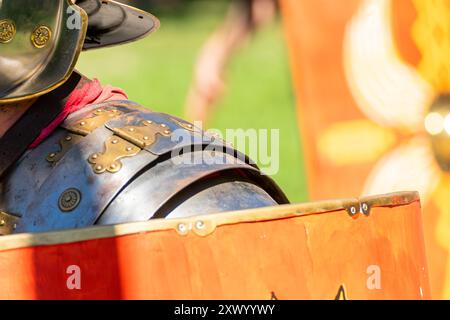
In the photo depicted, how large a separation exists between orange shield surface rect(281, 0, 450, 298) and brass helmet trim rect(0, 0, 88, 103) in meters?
1.69

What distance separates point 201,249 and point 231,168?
0.30 meters

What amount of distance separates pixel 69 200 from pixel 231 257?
0.34 metres

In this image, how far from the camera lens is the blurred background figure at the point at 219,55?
22.9 feet

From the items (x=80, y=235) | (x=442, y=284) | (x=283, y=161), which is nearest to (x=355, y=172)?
(x=442, y=284)

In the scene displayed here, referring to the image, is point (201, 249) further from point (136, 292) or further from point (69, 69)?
point (69, 69)

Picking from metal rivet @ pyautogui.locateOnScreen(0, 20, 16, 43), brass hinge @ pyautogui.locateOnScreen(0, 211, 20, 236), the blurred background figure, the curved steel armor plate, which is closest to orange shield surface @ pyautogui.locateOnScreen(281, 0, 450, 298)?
the curved steel armor plate

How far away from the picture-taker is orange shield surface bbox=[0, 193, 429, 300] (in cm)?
183

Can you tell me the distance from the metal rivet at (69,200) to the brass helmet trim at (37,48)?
22 cm

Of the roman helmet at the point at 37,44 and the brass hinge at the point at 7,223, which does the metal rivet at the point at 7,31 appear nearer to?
the roman helmet at the point at 37,44

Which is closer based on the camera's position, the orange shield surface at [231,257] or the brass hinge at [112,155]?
the orange shield surface at [231,257]

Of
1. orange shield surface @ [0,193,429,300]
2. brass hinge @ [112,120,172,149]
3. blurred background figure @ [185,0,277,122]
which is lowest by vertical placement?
orange shield surface @ [0,193,429,300]

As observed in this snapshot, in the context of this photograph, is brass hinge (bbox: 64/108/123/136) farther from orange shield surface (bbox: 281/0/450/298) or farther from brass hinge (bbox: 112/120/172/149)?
orange shield surface (bbox: 281/0/450/298)

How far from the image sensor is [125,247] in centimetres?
185

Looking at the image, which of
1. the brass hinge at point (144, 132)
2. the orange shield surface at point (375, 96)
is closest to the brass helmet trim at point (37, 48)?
the brass hinge at point (144, 132)
